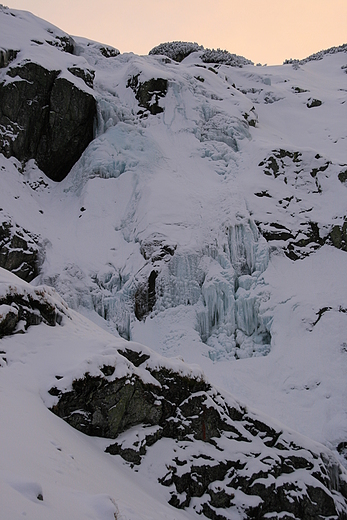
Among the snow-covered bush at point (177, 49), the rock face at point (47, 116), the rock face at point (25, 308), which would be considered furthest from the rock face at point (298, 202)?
the snow-covered bush at point (177, 49)

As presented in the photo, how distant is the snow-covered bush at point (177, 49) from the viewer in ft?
134

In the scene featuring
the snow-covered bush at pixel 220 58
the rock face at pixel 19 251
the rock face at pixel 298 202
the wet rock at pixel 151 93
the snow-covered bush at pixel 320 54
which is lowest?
the rock face at pixel 19 251

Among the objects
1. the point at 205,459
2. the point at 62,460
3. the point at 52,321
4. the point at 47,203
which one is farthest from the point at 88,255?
the point at 62,460

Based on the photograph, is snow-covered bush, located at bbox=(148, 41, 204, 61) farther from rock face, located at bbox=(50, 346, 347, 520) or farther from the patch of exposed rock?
rock face, located at bbox=(50, 346, 347, 520)

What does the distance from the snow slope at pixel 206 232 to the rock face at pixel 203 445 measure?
1822 mm

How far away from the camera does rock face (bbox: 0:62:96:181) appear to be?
Result: 22.1 m

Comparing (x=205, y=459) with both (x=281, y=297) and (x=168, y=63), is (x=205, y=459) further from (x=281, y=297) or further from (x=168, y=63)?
(x=168, y=63)

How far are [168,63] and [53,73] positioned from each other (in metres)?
8.47

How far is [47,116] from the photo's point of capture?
22.8 meters

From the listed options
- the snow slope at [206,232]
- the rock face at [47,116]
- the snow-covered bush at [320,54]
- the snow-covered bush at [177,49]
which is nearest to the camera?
the snow slope at [206,232]

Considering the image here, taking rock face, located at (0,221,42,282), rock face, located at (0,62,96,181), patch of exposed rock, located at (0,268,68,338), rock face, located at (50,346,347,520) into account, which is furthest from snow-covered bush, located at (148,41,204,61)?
rock face, located at (50,346,347,520)

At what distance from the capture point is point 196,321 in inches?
620

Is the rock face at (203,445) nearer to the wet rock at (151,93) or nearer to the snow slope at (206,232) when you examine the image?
the snow slope at (206,232)

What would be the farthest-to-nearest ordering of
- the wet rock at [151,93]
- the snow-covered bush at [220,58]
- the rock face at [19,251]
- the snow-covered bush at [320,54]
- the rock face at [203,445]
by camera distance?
the snow-covered bush at [320,54] → the snow-covered bush at [220,58] → the wet rock at [151,93] → the rock face at [19,251] → the rock face at [203,445]
